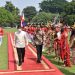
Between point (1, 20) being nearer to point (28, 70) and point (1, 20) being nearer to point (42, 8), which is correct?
point (42, 8)

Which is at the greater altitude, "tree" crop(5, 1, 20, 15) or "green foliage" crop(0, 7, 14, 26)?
"tree" crop(5, 1, 20, 15)

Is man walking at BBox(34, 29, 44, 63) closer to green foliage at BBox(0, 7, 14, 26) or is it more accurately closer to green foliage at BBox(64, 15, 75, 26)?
green foliage at BBox(64, 15, 75, 26)

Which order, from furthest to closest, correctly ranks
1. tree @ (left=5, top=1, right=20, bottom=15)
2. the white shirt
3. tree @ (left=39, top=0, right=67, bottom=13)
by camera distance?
tree @ (left=39, top=0, right=67, bottom=13)
tree @ (left=5, top=1, right=20, bottom=15)
the white shirt

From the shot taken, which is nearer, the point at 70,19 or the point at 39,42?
the point at 39,42

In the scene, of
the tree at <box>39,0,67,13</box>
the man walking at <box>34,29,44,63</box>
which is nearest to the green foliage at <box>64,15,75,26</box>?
the tree at <box>39,0,67,13</box>

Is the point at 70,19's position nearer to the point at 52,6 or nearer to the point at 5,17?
the point at 5,17

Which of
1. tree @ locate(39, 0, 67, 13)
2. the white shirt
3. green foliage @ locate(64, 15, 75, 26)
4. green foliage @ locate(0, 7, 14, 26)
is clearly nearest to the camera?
the white shirt

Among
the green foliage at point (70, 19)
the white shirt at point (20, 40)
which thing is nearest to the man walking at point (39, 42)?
the white shirt at point (20, 40)

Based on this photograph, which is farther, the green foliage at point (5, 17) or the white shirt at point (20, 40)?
the green foliage at point (5, 17)

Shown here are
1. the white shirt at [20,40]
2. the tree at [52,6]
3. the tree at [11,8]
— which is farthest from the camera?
the tree at [52,6]

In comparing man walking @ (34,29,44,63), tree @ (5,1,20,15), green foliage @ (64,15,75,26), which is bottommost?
man walking @ (34,29,44,63)

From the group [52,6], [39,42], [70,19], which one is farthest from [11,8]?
[39,42]

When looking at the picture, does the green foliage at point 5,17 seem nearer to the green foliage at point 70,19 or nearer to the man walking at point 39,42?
the green foliage at point 70,19

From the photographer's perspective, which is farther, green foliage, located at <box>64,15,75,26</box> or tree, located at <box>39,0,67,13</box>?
tree, located at <box>39,0,67,13</box>
